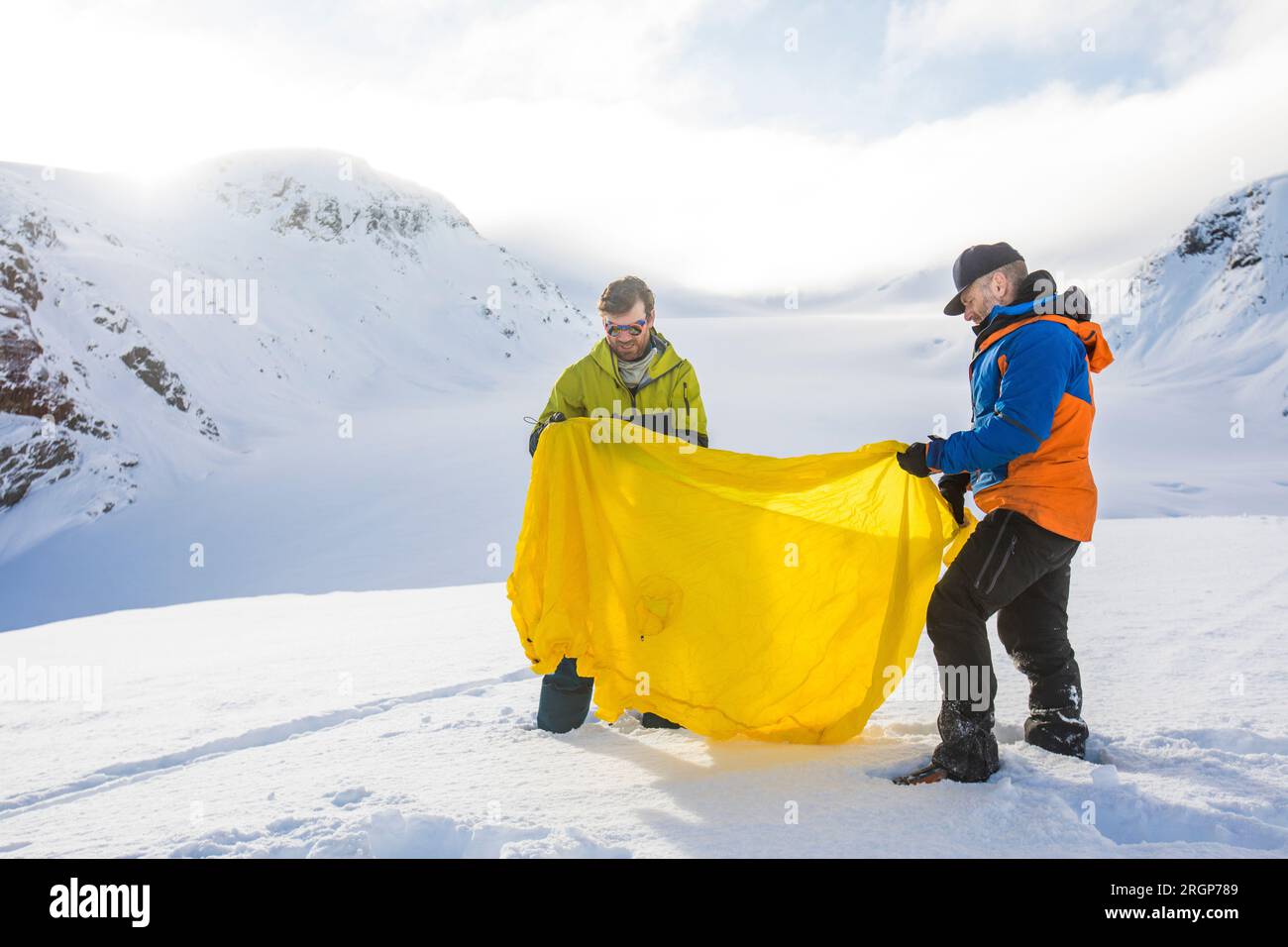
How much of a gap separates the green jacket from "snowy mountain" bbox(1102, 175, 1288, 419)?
123 feet

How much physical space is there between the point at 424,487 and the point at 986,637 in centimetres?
1627

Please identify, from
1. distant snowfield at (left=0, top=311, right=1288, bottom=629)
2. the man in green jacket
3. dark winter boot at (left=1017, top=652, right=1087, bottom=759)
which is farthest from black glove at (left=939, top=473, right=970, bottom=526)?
distant snowfield at (left=0, top=311, right=1288, bottom=629)

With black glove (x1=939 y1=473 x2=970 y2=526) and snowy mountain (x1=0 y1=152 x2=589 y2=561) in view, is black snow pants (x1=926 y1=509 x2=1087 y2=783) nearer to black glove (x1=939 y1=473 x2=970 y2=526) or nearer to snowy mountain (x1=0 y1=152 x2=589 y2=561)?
black glove (x1=939 y1=473 x2=970 y2=526)

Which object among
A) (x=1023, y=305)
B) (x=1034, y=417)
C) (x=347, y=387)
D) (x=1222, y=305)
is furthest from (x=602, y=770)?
(x=1222, y=305)

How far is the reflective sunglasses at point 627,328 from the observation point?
11.6 feet

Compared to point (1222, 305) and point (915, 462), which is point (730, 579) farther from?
point (1222, 305)

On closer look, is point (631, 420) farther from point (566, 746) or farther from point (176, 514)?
point (176, 514)

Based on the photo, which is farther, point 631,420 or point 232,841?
point 631,420

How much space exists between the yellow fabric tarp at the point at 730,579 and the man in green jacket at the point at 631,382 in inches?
11.6

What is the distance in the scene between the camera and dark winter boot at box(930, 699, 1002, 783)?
8.81 ft

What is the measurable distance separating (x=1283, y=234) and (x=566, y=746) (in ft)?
183

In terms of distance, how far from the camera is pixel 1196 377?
37.3 meters
